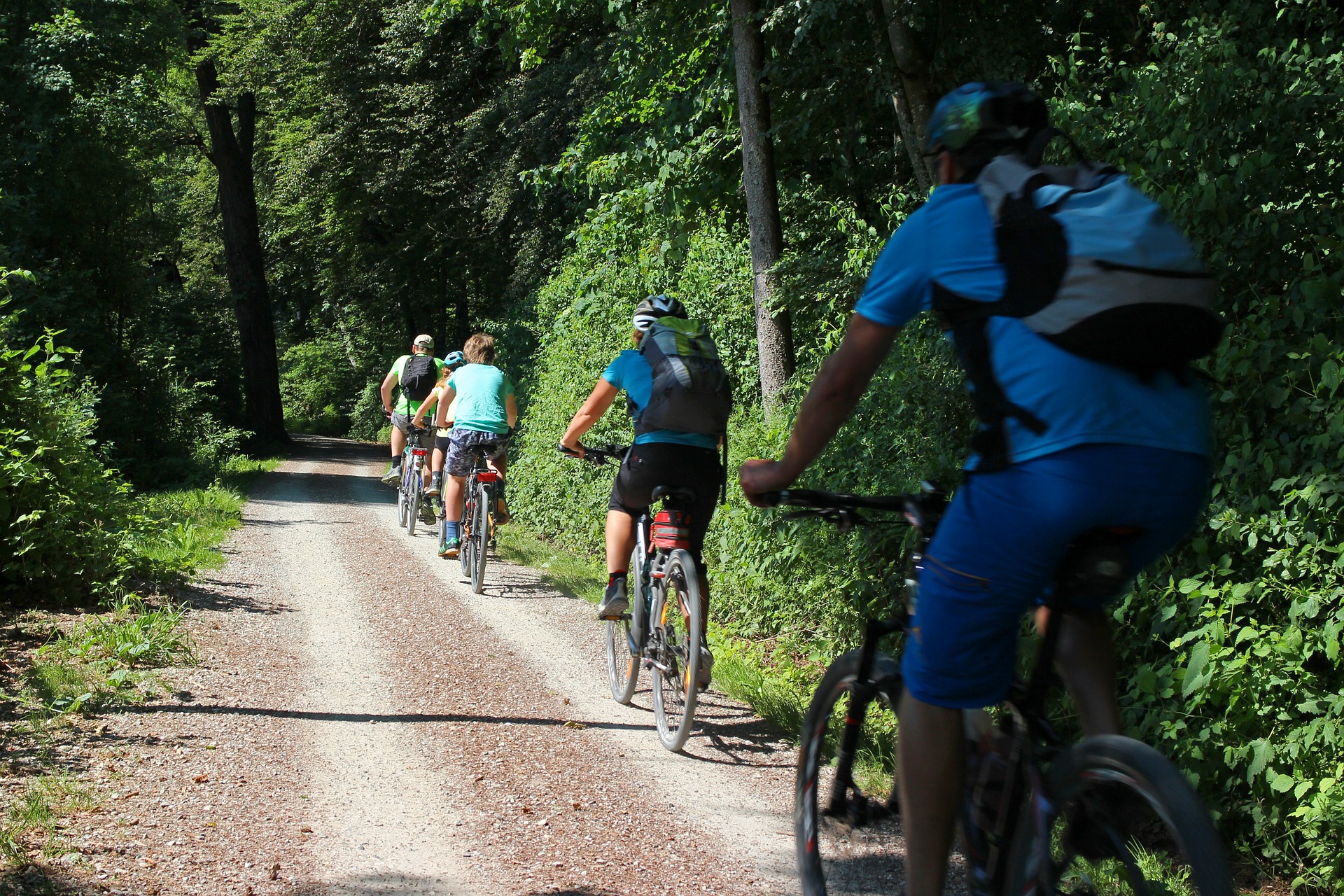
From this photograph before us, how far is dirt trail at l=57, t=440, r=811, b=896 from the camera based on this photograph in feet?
13.6

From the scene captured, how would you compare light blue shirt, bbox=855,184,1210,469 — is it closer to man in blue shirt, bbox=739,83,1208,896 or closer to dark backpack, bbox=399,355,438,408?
man in blue shirt, bbox=739,83,1208,896

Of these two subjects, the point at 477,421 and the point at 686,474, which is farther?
the point at 477,421

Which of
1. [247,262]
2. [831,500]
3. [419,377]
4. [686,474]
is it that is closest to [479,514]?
[686,474]

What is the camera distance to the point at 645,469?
231 inches

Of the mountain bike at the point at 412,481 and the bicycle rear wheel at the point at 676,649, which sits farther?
the mountain bike at the point at 412,481

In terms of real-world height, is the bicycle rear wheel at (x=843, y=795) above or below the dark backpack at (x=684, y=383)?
below

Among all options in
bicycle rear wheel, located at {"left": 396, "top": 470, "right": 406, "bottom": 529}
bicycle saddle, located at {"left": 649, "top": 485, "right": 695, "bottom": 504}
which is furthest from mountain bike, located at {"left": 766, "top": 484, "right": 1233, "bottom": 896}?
bicycle rear wheel, located at {"left": 396, "top": 470, "right": 406, "bottom": 529}

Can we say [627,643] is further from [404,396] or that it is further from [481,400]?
[404,396]

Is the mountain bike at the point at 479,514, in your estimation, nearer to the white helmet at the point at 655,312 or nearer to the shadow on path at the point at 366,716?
the shadow on path at the point at 366,716

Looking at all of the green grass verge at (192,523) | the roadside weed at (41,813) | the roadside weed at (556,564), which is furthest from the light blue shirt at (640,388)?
the green grass verge at (192,523)

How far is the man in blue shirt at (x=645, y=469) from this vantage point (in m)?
5.83

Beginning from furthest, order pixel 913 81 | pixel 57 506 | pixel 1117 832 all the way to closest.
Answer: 1. pixel 913 81
2. pixel 57 506
3. pixel 1117 832

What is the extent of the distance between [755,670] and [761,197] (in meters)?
4.65

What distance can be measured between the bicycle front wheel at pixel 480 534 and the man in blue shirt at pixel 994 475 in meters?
7.61
